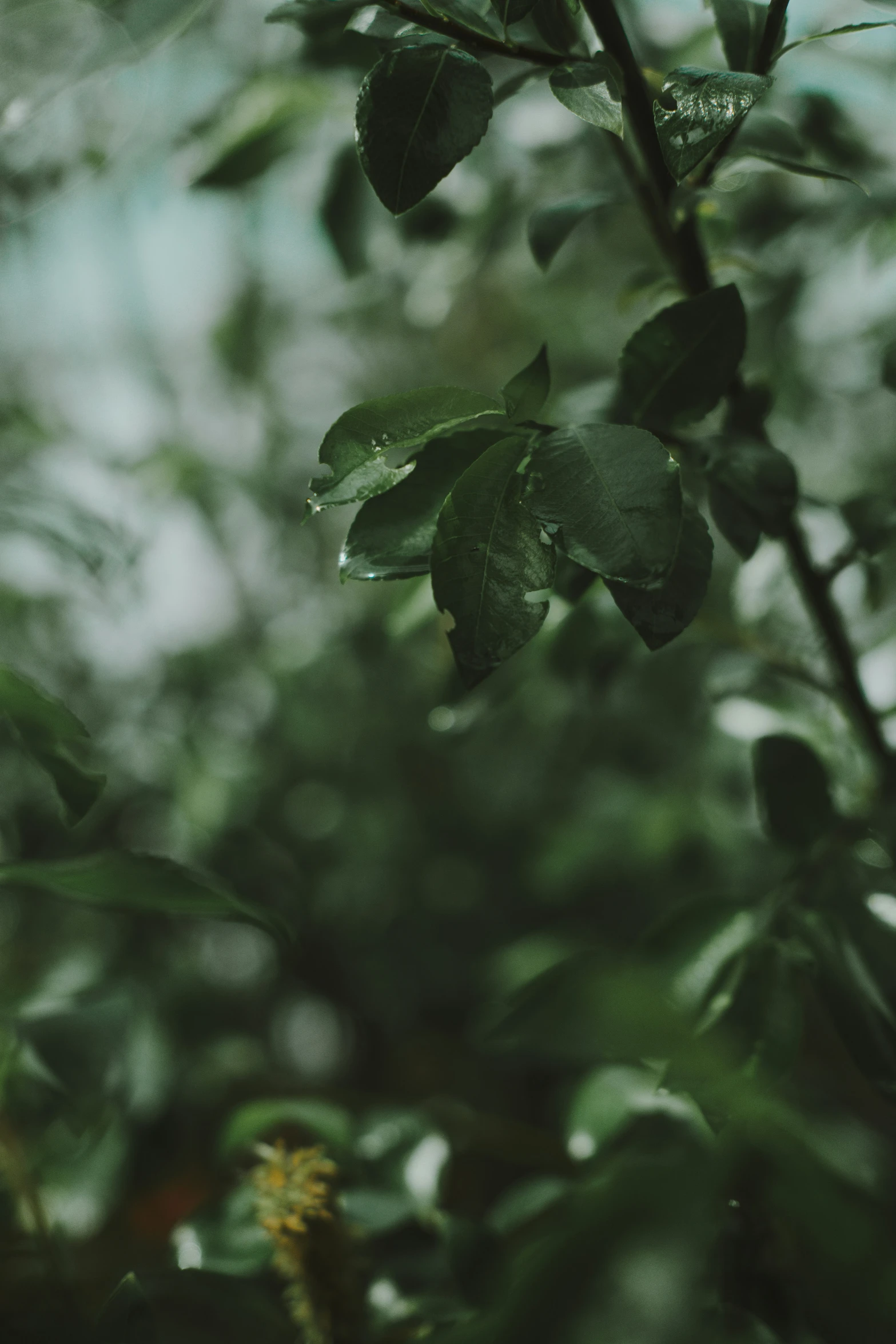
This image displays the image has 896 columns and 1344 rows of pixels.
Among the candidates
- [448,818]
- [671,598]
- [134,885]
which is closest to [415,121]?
[671,598]

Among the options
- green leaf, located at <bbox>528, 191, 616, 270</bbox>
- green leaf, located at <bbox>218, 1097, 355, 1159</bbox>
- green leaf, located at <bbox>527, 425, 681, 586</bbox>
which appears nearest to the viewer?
green leaf, located at <bbox>527, 425, 681, 586</bbox>

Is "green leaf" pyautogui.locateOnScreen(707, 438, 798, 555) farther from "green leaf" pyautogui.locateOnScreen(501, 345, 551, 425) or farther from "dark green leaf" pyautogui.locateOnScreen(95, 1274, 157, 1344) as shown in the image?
"dark green leaf" pyautogui.locateOnScreen(95, 1274, 157, 1344)

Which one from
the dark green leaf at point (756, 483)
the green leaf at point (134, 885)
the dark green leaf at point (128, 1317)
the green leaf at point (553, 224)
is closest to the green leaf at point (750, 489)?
the dark green leaf at point (756, 483)

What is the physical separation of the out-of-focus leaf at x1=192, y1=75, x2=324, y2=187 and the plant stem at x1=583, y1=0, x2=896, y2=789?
0.27m

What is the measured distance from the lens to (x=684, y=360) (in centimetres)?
31

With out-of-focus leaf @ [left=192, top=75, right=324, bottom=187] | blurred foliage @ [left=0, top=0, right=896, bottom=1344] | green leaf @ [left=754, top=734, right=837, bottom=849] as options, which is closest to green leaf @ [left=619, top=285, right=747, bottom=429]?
blurred foliage @ [left=0, top=0, right=896, bottom=1344]

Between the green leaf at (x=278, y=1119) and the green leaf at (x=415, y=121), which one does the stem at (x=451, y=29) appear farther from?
the green leaf at (x=278, y=1119)

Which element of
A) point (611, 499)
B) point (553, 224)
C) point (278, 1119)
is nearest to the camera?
point (611, 499)

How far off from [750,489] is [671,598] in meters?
0.08

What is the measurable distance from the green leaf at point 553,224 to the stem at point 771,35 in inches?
3.3

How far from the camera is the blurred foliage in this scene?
11.7 inches

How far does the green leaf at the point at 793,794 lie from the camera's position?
387 mm

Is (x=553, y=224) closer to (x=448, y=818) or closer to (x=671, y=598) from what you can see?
(x=671, y=598)

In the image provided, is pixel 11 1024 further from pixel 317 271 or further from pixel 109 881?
pixel 317 271
